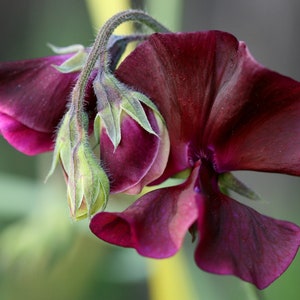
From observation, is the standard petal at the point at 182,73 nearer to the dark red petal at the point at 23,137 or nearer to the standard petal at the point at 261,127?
the standard petal at the point at 261,127

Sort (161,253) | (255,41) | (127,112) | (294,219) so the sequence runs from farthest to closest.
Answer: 1. (255,41)
2. (294,219)
3. (127,112)
4. (161,253)

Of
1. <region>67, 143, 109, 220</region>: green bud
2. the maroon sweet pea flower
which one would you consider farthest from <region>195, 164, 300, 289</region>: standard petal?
<region>67, 143, 109, 220</region>: green bud

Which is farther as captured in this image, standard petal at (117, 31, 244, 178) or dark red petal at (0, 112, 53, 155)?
dark red petal at (0, 112, 53, 155)

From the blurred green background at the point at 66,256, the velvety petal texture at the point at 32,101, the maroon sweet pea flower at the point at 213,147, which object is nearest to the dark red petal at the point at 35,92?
the velvety petal texture at the point at 32,101

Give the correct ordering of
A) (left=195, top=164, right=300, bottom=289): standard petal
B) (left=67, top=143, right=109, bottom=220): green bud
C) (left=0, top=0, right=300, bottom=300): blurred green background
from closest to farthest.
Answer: (left=195, top=164, right=300, bottom=289): standard petal < (left=67, top=143, right=109, bottom=220): green bud < (left=0, top=0, right=300, bottom=300): blurred green background

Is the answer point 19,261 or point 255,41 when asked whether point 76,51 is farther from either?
point 255,41

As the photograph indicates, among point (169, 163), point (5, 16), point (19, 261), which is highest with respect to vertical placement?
point (169, 163)

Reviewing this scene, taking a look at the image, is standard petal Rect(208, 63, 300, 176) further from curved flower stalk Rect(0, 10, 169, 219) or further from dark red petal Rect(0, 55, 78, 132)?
dark red petal Rect(0, 55, 78, 132)

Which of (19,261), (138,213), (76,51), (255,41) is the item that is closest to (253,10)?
(255,41)
